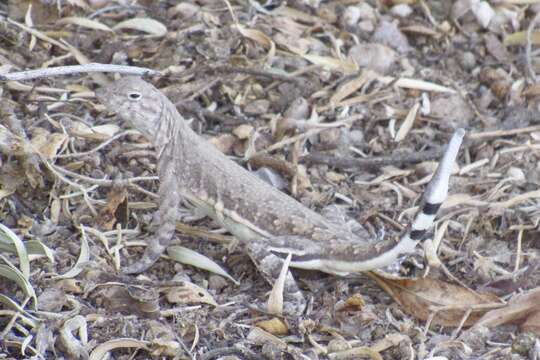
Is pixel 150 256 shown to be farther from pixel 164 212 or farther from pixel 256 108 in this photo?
pixel 256 108

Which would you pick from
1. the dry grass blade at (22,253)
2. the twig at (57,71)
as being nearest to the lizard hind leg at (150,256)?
the dry grass blade at (22,253)

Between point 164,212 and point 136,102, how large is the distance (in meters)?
0.56

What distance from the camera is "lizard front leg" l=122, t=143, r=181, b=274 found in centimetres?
502

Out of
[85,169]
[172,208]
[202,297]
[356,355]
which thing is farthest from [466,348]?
[85,169]

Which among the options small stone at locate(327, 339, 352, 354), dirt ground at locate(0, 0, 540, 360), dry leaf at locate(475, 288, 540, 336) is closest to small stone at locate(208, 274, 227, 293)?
dirt ground at locate(0, 0, 540, 360)

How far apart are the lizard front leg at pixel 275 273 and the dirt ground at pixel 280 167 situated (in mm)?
68

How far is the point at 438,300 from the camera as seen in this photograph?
4.81 metres

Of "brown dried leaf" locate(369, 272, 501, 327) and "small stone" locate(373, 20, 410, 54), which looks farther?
"small stone" locate(373, 20, 410, 54)

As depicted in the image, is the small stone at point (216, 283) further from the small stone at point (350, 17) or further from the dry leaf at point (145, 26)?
the small stone at point (350, 17)

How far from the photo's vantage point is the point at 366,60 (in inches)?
257

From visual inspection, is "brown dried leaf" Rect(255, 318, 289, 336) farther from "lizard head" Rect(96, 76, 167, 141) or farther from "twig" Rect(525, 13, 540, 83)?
"twig" Rect(525, 13, 540, 83)

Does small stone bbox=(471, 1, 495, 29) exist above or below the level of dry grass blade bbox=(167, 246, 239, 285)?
above

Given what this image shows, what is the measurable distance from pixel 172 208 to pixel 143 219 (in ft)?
0.78

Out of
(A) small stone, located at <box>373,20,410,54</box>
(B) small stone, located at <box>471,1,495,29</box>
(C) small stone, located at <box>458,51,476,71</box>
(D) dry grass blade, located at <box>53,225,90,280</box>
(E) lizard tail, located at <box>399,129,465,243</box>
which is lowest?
(D) dry grass blade, located at <box>53,225,90,280</box>
